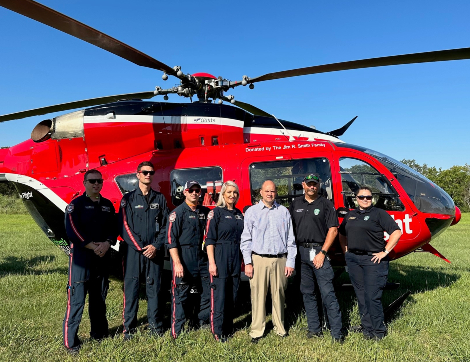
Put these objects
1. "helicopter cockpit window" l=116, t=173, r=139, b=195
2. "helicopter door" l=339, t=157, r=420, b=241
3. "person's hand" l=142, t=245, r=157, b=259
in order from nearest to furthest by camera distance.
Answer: "person's hand" l=142, t=245, r=157, b=259 → "helicopter door" l=339, t=157, r=420, b=241 → "helicopter cockpit window" l=116, t=173, r=139, b=195

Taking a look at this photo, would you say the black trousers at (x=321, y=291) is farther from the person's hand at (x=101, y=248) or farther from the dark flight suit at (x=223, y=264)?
the person's hand at (x=101, y=248)

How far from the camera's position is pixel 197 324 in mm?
4508

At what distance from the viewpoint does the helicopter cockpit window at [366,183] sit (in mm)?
4844

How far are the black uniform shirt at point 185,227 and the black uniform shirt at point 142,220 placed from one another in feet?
0.62

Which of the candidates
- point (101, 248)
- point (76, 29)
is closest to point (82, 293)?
point (101, 248)

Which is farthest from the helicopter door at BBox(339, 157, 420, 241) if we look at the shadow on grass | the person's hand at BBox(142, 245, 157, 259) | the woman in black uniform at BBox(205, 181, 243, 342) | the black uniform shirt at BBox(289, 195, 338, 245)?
the shadow on grass

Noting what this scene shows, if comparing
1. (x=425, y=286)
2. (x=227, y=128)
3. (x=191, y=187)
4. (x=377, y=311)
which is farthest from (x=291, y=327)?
(x=425, y=286)

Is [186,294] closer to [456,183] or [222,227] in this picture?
[222,227]

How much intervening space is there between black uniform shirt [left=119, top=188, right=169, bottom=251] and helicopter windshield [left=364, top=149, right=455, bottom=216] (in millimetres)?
3250

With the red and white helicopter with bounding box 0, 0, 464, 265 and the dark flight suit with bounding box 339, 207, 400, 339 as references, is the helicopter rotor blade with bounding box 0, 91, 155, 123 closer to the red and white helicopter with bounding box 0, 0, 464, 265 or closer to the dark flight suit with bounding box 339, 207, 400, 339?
the red and white helicopter with bounding box 0, 0, 464, 265

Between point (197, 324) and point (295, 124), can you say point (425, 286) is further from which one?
point (197, 324)

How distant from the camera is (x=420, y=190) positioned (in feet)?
16.2

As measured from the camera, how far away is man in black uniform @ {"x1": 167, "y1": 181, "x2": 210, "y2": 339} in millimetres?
4035

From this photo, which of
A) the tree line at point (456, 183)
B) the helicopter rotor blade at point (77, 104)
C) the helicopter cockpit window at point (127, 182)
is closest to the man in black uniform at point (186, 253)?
the helicopter cockpit window at point (127, 182)
